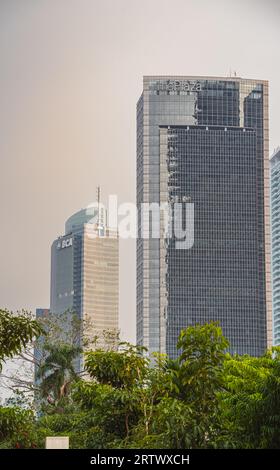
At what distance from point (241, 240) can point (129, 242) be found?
15.4 feet

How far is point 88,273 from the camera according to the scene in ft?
105

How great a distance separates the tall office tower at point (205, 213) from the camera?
3303cm

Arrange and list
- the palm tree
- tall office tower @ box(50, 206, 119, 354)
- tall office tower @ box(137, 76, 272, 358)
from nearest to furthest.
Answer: the palm tree < tall office tower @ box(50, 206, 119, 354) < tall office tower @ box(137, 76, 272, 358)

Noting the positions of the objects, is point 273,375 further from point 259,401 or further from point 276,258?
point 276,258

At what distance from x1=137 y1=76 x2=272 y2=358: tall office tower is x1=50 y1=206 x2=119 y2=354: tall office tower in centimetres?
237

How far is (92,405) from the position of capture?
7465 millimetres

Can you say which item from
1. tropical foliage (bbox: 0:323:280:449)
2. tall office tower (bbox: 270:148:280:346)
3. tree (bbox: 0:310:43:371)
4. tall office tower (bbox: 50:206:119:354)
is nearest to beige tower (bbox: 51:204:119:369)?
tall office tower (bbox: 50:206:119:354)

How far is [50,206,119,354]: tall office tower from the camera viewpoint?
27.9m

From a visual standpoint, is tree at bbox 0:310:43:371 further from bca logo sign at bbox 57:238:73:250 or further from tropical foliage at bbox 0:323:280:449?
bca logo sign at bbox 57:238:73:250

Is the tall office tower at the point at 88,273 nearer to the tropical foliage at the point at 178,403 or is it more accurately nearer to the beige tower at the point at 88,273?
the beige tower at the point at 88,273

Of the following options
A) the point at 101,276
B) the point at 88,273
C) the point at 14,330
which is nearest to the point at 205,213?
the point at 88,273

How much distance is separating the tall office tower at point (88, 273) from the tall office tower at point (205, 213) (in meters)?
2.37

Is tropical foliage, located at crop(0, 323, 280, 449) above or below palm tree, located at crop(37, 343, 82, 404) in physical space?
below

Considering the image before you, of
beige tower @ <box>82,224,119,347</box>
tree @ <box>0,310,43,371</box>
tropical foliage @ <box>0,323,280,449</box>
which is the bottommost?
tropical foliage @ <box>0,323,280,449</box>
